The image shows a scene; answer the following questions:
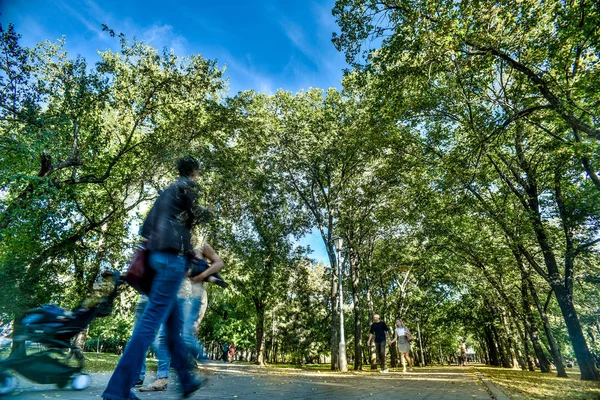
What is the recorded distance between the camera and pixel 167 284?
2811 mm

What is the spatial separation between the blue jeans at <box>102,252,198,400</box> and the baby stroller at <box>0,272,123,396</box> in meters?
1.08

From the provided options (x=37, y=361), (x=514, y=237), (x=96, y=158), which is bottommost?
(x=37, y=361)

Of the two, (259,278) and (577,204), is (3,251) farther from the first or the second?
(577,204)

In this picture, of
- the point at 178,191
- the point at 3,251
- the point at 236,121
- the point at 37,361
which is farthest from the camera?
the point at 3,251

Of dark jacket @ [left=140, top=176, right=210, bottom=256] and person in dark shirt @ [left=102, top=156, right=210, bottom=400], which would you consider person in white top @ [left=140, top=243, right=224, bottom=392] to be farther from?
dark jacket @ [left=140, top=176, right=210, bottom=256]

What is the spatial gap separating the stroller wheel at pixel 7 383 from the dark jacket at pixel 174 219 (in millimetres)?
2523

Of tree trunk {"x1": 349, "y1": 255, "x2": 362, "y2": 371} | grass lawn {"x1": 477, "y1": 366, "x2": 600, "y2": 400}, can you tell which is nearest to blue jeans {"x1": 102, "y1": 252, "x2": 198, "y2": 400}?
grass lawn {"x1": 477, "y1": 366, "x2": 600, "y2": 400}

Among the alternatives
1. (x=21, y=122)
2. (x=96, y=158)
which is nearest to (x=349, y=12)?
(x=21, y=122)

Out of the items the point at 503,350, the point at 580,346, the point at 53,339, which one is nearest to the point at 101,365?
the point at 53,339

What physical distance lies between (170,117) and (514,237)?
52.3 ft

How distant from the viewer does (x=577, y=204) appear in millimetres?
13164

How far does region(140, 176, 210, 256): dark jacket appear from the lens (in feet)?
9.29

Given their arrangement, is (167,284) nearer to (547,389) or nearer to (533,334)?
(547,389)

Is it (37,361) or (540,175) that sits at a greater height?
(540,175)
